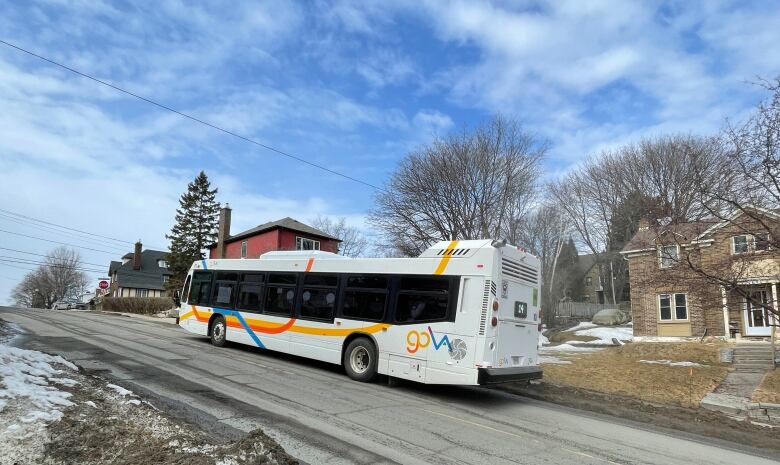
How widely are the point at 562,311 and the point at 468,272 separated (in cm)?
3807

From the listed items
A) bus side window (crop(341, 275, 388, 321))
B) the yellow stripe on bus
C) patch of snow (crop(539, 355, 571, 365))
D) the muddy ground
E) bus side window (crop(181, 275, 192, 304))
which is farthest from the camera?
bus side window (crop(181, 275, 192, 304))

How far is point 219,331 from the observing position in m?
14.7

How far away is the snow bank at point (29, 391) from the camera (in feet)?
15.8

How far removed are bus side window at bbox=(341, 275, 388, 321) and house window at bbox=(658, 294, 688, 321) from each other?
69.2 ft

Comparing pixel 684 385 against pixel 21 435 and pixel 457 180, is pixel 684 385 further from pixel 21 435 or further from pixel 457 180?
pixel 457 180

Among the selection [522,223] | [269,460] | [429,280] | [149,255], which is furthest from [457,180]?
[149,255]

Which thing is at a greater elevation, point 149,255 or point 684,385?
point 149,255

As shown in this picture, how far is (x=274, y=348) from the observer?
12836 mm

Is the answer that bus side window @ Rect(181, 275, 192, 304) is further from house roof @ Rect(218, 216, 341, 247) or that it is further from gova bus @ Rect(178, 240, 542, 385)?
house roof @ Rect(218, 216, 341, 247)

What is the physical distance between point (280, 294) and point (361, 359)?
3.39 metres

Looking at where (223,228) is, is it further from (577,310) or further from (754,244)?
(754,244)

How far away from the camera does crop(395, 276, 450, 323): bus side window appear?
9562 millimetres

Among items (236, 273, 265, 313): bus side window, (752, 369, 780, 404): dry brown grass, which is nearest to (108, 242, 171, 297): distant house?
(236, 273, 265, 313): bus side window

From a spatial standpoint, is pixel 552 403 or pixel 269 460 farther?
pixel 552 403
